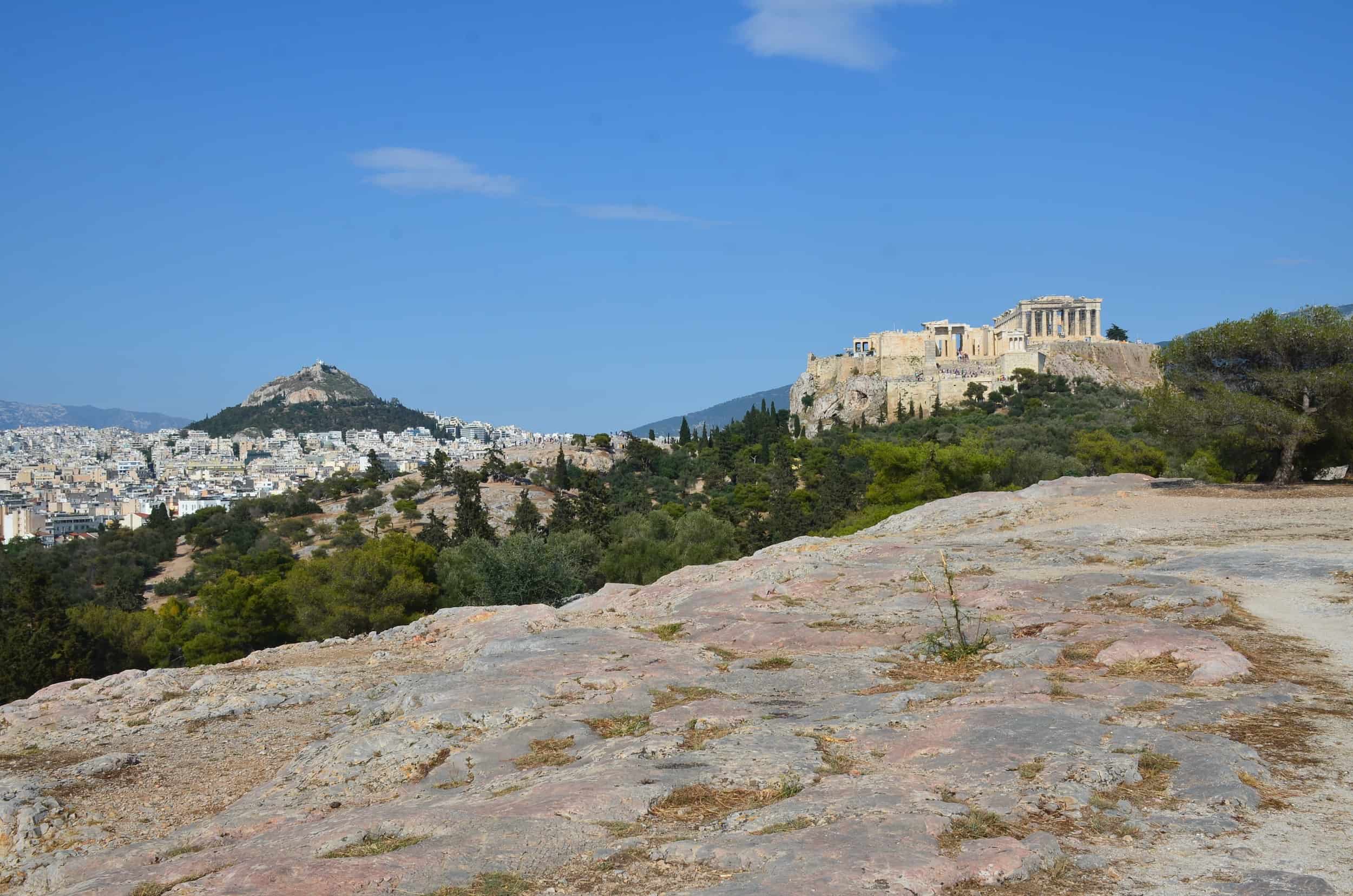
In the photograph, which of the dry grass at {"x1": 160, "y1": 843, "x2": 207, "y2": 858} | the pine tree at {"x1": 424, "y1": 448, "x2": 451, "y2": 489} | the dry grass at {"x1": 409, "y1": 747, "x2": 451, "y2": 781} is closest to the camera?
the dry grass at {"x1": 160, "y1": 843, "x2": 207, "y2": 858}

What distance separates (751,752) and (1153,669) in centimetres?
352

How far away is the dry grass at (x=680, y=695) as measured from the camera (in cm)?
751

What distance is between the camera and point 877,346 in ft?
336

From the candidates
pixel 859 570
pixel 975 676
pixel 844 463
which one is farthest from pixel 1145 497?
pixel 844 463

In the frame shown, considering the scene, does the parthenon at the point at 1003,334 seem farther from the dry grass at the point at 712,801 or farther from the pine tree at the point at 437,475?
the dry grass at the point at 712,801

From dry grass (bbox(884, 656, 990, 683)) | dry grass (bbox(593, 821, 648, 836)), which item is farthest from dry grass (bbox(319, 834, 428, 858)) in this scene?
dry grass (bbox(884, 656, 990, 683))

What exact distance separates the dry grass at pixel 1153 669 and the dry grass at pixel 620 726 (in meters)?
3.53

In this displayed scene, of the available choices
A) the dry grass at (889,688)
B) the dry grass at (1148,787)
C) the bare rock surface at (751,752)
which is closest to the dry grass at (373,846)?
the bare rock surface at (751,752)

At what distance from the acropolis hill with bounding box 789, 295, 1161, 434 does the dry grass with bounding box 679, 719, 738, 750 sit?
3369 inches

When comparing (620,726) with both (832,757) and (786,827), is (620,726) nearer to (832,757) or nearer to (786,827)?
(832,757)

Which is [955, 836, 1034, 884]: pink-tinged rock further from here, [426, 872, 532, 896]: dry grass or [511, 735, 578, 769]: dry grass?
[511, 735, 578, 769]: dry grass

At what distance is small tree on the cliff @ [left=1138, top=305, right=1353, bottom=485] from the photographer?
64.9ft

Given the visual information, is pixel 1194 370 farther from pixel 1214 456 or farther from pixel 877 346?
pixel 877 346

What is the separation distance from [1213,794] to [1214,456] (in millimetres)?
25408
